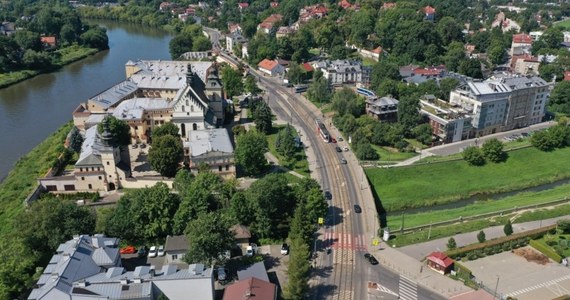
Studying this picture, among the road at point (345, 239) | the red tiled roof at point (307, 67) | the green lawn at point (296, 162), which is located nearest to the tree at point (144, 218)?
the road at point (345, 239)

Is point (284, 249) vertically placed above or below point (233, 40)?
below

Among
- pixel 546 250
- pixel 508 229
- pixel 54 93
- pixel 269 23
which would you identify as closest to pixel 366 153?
pixel 508 229

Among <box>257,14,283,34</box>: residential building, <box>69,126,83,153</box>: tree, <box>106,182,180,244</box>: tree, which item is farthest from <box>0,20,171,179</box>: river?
<box>257,14,283,34</box>: residential building

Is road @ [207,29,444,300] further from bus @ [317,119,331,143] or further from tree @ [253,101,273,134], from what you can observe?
tree @ [253,101,273,134]

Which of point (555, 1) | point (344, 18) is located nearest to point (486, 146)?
point (344, 18)

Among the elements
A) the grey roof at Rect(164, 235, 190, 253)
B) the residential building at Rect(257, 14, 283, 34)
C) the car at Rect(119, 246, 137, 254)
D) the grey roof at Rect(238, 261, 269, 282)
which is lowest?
the car at Rect(119, 246, 137, 254)

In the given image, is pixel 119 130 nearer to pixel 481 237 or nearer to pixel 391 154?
pixel 391 154
